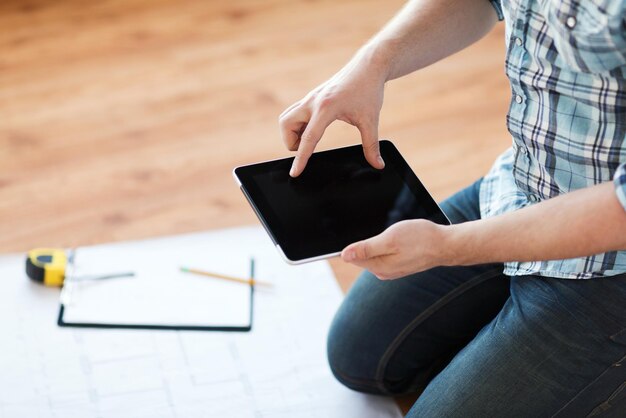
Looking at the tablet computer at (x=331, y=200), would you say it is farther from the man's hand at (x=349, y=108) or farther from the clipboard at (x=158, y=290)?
the clipboard at (x=158, y=290)

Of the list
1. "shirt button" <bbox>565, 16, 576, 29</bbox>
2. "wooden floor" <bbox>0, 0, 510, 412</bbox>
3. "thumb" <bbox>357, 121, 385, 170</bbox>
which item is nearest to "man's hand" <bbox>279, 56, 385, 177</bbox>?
"thumb" <bbox>357, 121, 385, 170</bbox>

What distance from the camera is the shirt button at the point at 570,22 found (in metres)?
0.99

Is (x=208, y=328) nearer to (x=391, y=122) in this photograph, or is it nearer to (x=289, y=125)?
(x=289, y=125)

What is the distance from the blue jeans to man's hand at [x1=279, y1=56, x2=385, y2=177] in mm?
205

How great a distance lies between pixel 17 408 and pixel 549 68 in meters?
0.88

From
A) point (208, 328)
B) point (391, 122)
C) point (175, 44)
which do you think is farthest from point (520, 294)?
point (175, 44)

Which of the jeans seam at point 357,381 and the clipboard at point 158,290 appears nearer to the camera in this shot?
the jeans seam at point 357,381

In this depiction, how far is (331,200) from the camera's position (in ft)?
3.83

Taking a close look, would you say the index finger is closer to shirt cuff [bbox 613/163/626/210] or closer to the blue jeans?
the blue jeans

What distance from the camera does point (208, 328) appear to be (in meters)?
1.46

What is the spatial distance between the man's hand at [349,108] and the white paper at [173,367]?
0.37m

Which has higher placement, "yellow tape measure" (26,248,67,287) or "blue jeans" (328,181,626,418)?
"blue jeans" (328,181,626,418)

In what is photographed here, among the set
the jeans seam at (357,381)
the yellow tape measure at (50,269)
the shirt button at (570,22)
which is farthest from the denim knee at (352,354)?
the shirt button at (570,22)

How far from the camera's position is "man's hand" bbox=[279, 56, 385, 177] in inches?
46.9
